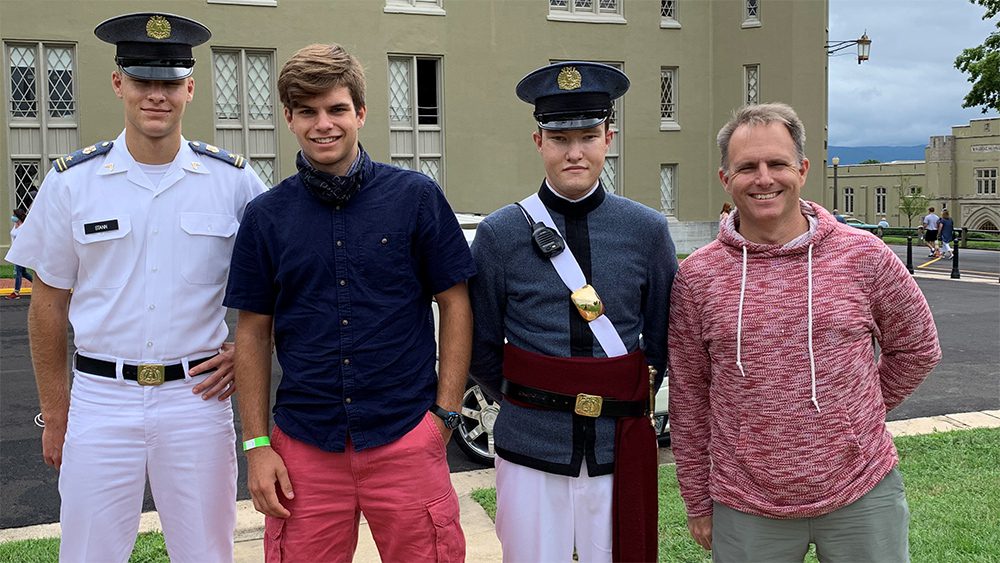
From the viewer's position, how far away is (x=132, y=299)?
3.21 metres

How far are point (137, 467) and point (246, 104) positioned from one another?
80.5ft

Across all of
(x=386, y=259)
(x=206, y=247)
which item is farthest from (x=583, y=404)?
(x=206, y=247)

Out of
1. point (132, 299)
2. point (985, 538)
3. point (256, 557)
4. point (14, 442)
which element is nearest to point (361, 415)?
point (132, 299)

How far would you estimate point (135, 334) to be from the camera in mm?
3203

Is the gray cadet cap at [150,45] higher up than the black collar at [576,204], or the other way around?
the gray cadet cap at [150,45]

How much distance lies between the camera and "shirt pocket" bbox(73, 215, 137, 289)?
3195 mm

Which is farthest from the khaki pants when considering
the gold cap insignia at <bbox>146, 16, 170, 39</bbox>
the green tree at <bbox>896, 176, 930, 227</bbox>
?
the green tree at <bbox>896, 176, 930, 227</bbox>

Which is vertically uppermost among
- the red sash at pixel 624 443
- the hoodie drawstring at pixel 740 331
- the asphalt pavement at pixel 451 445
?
the hoodie drawstring at pixel 740 331

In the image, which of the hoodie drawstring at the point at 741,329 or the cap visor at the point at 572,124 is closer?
the hoodie drawstring at the point at 741,329

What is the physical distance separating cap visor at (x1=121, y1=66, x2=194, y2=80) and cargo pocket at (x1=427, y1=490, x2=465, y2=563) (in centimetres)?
179

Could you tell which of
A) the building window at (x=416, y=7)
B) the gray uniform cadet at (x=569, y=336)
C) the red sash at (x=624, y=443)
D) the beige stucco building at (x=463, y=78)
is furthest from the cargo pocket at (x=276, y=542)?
the building window at (x=416, y=7)

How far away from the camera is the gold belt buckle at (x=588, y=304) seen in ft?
9.57

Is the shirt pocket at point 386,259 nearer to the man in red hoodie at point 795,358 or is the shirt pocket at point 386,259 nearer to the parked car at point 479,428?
the man in red hoodie at point 795,358

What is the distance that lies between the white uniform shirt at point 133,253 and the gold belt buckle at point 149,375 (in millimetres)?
34
